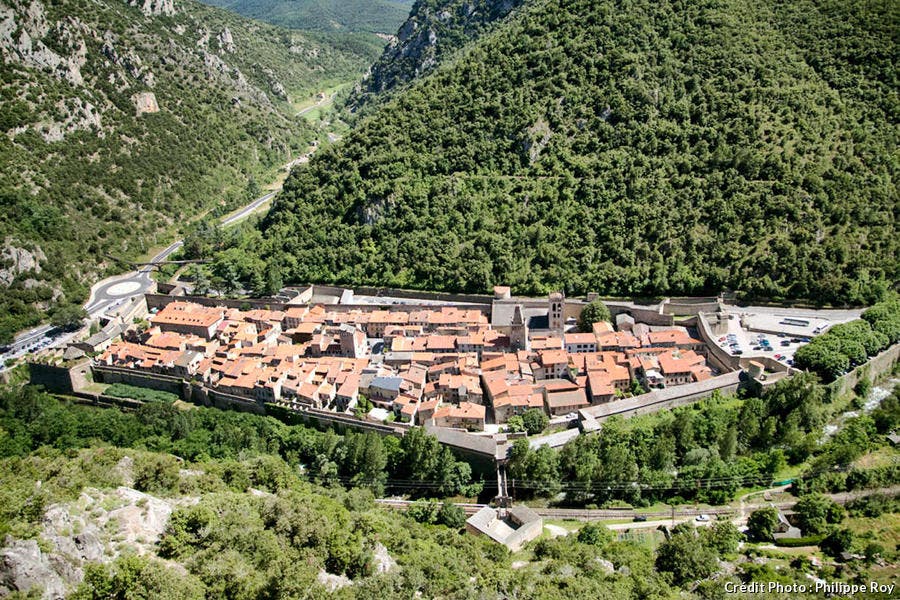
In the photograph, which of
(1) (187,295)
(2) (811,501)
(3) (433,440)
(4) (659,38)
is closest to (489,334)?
(3) (433,440)

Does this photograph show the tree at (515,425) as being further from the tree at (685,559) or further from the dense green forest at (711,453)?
the tree at (685,559)

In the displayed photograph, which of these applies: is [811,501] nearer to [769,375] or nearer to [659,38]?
[769,375]

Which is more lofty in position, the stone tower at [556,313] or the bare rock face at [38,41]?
the bare rock face at [38,41]

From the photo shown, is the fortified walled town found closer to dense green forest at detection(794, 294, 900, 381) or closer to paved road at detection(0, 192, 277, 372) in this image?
dense green forest at detection(794, 294, 900, 381)

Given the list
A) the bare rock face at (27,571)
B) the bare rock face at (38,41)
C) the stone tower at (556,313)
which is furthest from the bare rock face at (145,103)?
the bare rock face at (27,571)

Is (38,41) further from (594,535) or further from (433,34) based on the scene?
(594,535)

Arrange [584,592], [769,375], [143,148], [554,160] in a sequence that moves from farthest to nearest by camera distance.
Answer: [143,148]
[554,160]
[769,375]
[584,592]
